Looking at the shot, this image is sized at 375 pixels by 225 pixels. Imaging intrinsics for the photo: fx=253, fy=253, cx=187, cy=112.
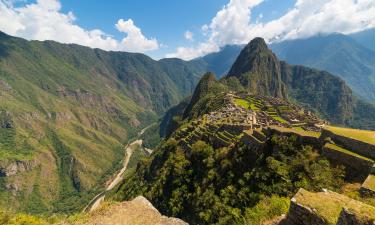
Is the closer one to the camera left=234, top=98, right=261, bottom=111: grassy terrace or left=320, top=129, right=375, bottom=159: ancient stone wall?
left=320, top=129, right=375, bottom=159: ancient stone wall

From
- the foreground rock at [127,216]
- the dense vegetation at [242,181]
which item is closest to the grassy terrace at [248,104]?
the dense vegetation at [242,181]

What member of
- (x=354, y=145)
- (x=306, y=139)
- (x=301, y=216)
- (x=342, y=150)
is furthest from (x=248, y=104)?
(x=301, y=216)

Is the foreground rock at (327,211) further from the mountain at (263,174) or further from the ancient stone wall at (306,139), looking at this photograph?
the ancient stone wall at (306,139)

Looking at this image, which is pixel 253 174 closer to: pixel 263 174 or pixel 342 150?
pixel 263 174

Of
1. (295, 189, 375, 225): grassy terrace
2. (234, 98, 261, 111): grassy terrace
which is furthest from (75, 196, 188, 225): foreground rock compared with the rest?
(234, 98, 261, 111): grassy terrace

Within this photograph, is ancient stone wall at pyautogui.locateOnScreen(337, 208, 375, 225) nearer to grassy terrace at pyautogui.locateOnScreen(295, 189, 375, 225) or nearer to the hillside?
grassy terrace at pyautogui.locateOnScreen(295, 189, 375, 225)

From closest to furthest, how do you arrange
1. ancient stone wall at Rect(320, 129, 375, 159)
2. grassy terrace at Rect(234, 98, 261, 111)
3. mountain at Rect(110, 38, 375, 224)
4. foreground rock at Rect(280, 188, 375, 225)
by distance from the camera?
foreground rock at Rect(280, 188, 375, 225)
mountain at Rect(110, 38, 375, 224)
ancient stone wall at Rect(320, 129, 375, 159)
grassy terrace at Rect(234, 98, 261, 111)
